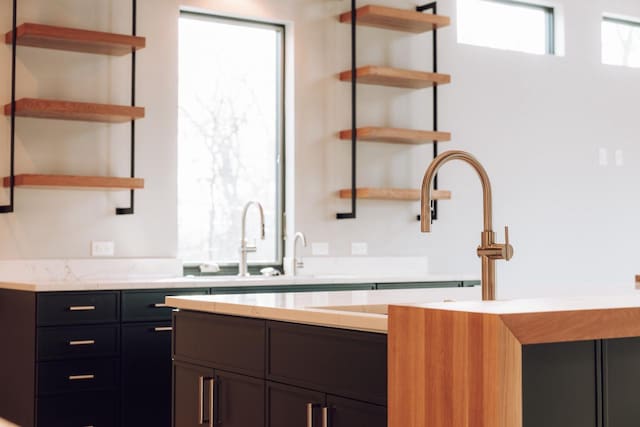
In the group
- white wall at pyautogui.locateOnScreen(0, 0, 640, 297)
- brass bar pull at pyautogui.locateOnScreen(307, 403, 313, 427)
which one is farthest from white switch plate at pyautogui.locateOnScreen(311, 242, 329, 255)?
brass bar pull at pyautogui.locateOnScreen(307, 403, 313, 427)

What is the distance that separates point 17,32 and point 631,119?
467cm

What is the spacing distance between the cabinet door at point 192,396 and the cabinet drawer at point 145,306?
1382 mm

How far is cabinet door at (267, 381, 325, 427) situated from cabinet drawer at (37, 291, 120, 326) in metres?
1.94

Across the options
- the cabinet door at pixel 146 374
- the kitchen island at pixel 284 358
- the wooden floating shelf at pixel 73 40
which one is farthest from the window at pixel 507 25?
the kitchen island at pixel 284 358

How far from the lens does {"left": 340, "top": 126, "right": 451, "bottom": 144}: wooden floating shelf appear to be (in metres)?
5.49

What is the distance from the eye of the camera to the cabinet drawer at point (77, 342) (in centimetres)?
398

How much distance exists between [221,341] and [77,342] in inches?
65.4

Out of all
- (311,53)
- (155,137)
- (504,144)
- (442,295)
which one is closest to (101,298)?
(155,137)

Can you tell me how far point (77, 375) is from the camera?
13.3 ft

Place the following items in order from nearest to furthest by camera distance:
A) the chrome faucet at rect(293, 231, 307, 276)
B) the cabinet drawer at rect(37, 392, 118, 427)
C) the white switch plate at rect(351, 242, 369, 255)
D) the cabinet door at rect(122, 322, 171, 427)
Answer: the cabinet drawer at rect(37, 392, 118, 427) < the cabinet door at rect(122, 322, 171, 427) < the chrome faucet at rect(293, 231, 307, 276) < the white switch plate at rect(351, 242, 369, 255)

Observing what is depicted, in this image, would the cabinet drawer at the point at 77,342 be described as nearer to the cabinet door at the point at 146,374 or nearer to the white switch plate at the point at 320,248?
the cabinet door at the point at 146,374

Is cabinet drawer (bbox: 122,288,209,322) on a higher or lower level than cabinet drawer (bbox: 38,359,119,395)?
higher

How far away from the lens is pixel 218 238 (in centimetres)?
532

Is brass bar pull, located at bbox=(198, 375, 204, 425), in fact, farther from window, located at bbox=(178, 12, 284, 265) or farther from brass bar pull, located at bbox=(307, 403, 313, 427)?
window, located at bbox=(178, 12, 284, 265)
